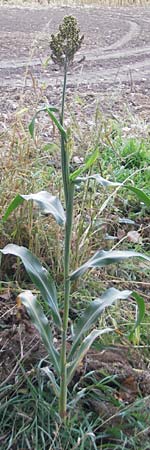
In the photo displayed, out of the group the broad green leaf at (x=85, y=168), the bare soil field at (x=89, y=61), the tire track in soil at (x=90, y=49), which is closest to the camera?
the broad green leaf at (x=85, y=168)

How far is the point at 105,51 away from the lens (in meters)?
5.08

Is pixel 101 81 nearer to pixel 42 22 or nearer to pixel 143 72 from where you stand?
pixel 143 72

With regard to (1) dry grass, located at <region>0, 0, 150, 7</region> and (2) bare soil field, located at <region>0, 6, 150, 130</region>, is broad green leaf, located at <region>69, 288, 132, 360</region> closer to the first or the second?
(2) bare soil field, located at <region>0, 6, 150, 130</region>

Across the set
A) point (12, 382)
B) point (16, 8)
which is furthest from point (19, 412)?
point (16, 8)

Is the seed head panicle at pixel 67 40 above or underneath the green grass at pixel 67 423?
above

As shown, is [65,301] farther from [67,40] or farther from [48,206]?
[67,40]

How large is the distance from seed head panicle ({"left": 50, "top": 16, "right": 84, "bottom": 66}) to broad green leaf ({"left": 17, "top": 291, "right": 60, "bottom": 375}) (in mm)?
452

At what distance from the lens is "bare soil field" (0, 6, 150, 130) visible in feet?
10.8

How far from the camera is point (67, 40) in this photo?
1.12 metres

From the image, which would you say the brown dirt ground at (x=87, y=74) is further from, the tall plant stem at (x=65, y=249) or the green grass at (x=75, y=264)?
the tall plant stem at (x=65, y=249)

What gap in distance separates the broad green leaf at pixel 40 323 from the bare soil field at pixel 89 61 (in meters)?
0.72

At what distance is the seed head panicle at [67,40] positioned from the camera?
1.11 metres

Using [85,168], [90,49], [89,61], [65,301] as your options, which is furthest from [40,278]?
[90,49]

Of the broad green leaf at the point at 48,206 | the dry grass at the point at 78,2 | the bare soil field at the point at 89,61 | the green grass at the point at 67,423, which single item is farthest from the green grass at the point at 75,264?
the dry grass at the point at 78,2
